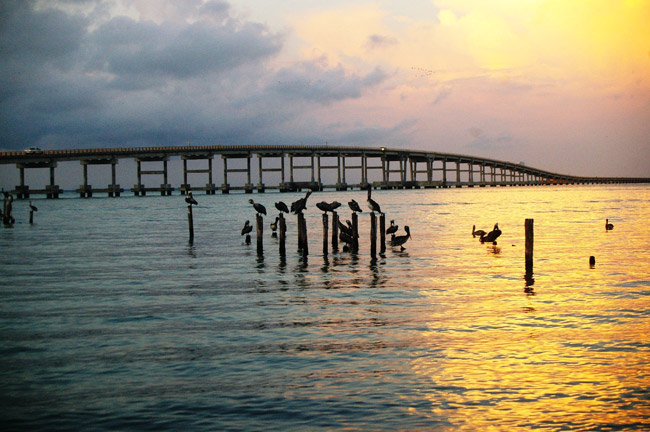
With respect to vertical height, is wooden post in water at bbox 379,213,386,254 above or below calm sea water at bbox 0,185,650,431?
above

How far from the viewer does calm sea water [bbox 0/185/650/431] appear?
297 inches

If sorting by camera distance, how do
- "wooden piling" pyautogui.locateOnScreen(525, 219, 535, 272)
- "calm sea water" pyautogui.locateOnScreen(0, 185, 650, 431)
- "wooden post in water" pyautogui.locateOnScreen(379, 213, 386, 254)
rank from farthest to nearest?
"wooden post in water" pyautogui.locateOnScreen(379, 213, 386, 254) → "wooden piling" pyautogui.locateOnScreen(525, 219, 535, 272) → "calm sea water" pyautogui.locateOnScreen(0, 185, 650, 431)

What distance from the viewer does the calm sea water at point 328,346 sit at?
7.53m

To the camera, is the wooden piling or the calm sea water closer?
the calm sea water

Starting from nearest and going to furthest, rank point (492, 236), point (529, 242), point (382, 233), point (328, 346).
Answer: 1. point (328, 346)
2. point (529, 242)
3. point (382, 233)
4. point (492, 236)

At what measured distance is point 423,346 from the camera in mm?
10258

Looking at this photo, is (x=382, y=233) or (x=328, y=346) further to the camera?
(x=382, y=233)

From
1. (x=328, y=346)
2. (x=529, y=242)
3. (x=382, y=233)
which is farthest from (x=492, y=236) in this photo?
(x=328, y=346)

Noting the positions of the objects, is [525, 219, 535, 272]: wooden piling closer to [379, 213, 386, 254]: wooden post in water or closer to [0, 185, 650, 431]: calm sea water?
[0, 185, 650, 431]: calm sea water

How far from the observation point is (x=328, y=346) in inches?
406

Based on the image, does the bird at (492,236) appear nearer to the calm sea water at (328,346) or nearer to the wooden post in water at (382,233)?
the wooden post in water at (382,233)

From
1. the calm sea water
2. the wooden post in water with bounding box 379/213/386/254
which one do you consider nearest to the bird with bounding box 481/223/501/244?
the wooden post in water with bounding box 379/213/386/254

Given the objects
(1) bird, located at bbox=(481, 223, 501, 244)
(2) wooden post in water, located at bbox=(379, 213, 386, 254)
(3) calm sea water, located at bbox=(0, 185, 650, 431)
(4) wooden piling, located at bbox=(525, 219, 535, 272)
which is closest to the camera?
(3) calm sea water, located at bbox=(0, 185, 650, 431)

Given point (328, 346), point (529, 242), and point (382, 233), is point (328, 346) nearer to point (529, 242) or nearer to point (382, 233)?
point (529, 242)
